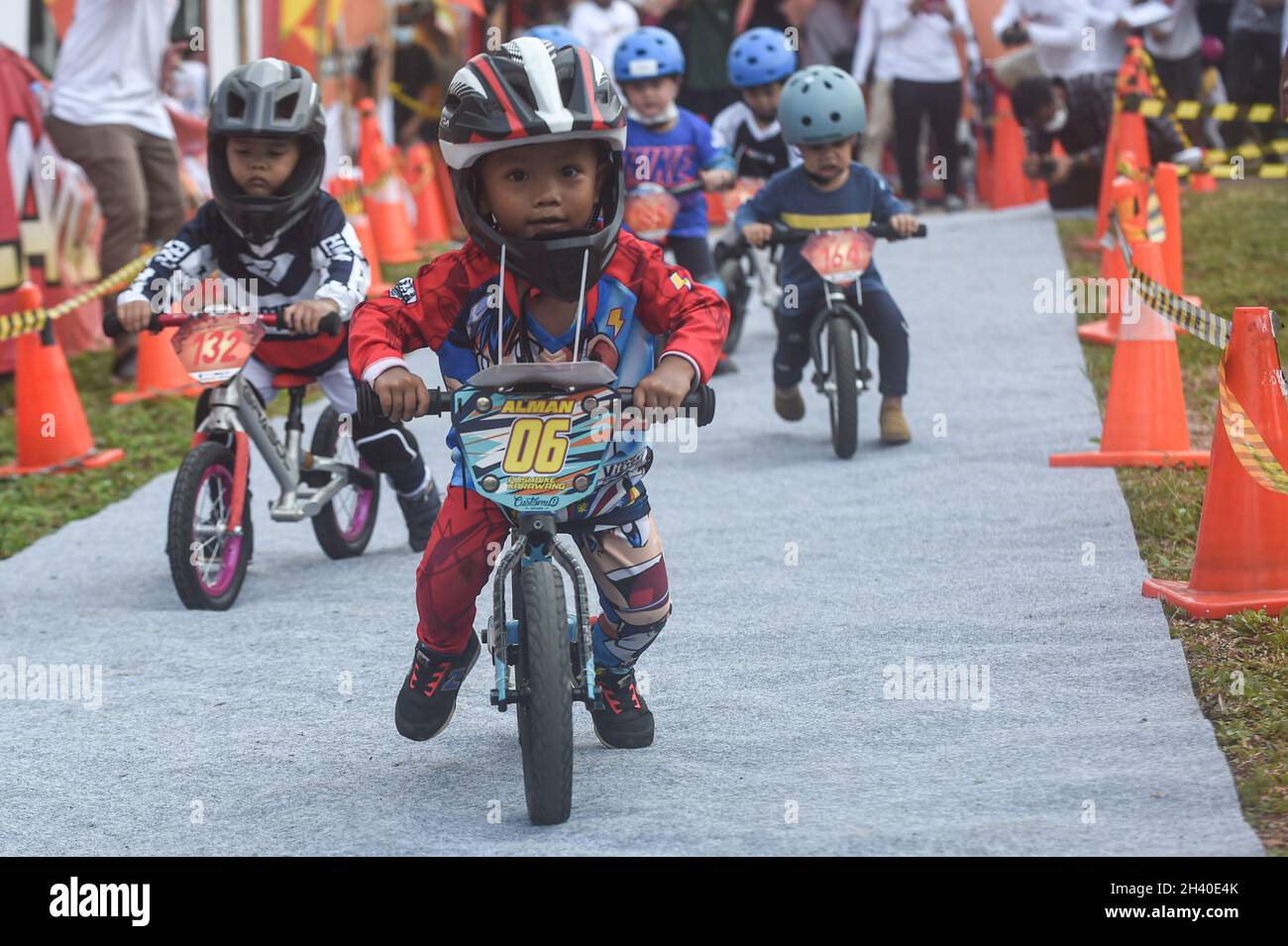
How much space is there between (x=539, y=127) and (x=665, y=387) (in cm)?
64

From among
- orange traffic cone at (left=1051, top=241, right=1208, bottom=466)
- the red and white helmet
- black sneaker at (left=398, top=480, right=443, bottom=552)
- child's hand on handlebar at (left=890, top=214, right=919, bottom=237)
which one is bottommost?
black sneaker at (left=398, top=480, right=443, bottom=552)

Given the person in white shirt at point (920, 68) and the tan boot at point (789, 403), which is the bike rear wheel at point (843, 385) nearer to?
the tan boot at point (789, 403)

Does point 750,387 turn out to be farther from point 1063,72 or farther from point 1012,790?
point 1012,790

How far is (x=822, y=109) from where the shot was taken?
8.57m

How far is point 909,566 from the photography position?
676 centimetres

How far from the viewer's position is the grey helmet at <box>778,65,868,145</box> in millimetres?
8555

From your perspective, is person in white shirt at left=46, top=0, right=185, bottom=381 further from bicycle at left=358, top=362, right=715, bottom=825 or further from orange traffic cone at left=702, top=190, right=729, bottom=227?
bicycle at left=358, top=362, right=715, bottom=825

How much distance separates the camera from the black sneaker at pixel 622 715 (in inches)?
193

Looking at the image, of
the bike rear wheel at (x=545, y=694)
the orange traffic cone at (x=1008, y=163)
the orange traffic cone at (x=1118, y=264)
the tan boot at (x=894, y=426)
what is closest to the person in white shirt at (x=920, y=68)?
the orange traffic cone at (x=1008, y=163)

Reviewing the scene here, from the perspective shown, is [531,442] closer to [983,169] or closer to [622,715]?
A: [622,715]

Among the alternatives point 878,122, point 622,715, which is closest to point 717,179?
point 622,715

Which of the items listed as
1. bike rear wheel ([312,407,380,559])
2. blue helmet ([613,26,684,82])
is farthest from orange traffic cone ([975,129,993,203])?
bike rear wheel ([312,407,380,559])

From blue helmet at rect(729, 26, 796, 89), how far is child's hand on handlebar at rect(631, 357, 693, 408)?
702 cm

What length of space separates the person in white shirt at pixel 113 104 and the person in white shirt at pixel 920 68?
731cm
